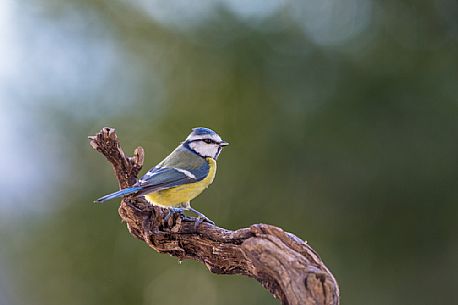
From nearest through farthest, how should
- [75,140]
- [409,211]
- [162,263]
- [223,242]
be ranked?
[223,242] → [409,211] → [162,263] → [75,140]

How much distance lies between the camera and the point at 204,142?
4.90 ft

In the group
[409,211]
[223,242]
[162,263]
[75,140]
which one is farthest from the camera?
[75,140]

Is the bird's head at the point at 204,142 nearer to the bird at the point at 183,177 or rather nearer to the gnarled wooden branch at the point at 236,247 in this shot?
the bird at the point at 183,177

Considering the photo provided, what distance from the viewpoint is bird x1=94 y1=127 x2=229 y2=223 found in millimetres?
1271

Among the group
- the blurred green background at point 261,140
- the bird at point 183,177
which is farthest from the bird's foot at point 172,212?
the blurred green background at point 261,140

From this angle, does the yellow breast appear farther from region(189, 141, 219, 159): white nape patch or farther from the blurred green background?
the blurred green background

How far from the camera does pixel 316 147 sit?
2.50 m

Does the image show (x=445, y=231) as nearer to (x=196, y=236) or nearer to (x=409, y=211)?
(x=409, y=211)

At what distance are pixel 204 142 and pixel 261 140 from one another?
3.53 feet

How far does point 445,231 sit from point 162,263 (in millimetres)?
1203

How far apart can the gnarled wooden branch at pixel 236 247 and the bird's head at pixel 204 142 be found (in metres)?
0.18

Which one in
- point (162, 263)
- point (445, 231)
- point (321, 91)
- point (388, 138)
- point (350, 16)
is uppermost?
point (350, 16)

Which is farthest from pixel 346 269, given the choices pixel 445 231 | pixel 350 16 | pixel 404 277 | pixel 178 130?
pixel 350 16

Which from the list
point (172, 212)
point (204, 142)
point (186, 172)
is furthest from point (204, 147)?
point (172, 212)
